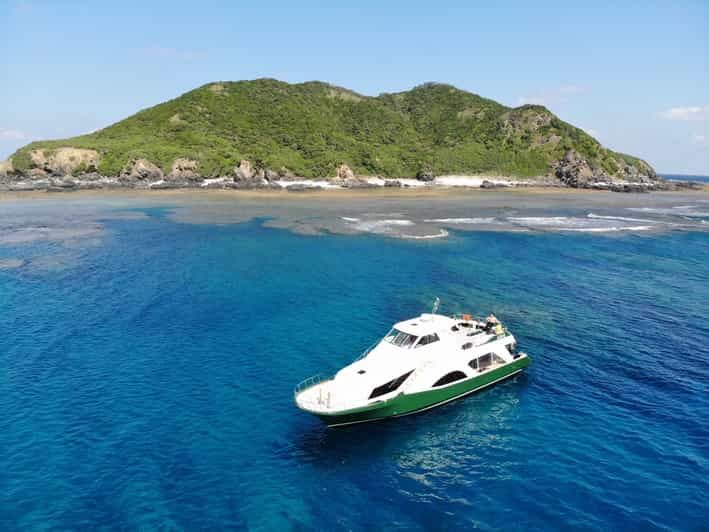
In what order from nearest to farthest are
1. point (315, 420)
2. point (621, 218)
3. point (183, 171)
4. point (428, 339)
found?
point (315, 420)
point (428, 339)
point (621, 218)
point (183, 171)

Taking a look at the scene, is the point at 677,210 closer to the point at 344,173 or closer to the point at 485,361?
the point at 344,173

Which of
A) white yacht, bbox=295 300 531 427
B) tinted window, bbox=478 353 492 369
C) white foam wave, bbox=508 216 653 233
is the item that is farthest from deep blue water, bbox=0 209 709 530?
white foam wave, bbox=508 216 653 233

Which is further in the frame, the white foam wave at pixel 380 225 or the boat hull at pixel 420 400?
the white foam wave at pixel 380 225

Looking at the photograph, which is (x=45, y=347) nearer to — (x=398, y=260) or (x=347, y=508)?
(x=347, y=508)

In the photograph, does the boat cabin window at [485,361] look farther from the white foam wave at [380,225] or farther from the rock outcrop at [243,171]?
the rock outcrop at [243,171]

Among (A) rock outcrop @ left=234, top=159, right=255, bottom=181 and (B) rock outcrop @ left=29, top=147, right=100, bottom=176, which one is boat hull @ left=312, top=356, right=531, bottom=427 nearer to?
(A) rock outcrop @ left=234, top=159, right=255, bottom=181

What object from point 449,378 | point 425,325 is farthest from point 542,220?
point 449,378

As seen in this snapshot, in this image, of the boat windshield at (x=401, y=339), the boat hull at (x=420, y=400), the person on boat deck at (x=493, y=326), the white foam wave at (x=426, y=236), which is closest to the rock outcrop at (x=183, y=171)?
the white foam wave at (x=426, y=236)
